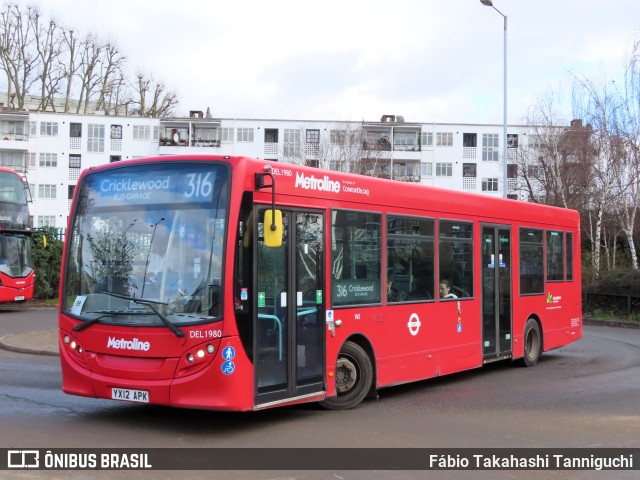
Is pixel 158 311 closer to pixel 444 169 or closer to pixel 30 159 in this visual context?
pixel 444 169

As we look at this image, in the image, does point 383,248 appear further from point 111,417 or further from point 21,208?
point 21,208

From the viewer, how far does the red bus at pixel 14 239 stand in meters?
26.5

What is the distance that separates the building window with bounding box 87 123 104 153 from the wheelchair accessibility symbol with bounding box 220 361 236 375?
65.9 metres

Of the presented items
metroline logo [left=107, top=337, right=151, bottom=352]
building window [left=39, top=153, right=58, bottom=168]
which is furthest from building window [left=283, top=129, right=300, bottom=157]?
metroline logo [left=107, top=337, right=151, bottom=352]

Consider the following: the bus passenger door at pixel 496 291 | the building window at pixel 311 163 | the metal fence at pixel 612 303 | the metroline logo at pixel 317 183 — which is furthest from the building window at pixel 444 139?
the metroline logo at pixel 317 183

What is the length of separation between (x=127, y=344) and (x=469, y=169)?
67.0 metres

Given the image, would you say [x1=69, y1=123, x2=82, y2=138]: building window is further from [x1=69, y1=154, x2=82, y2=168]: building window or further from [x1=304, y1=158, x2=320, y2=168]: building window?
[x1=304, y1=158, x2=320, y2=168]: building window

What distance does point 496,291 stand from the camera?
41.7ft

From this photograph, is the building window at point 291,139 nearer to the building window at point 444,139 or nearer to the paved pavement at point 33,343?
the building window at point 444,139

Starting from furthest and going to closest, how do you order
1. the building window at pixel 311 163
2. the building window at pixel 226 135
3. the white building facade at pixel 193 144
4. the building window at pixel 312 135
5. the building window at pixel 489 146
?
1. the building window at pixel 489 146
2. the building window at pixel 226 135
3. the white building facade at pixel 193 144
4. the building window at pixel 312 135
5. the building window at pixel 311 163

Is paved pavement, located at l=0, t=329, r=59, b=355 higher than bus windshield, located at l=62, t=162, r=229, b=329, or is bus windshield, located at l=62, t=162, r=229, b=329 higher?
bus windshield, located at l=62, t=162, r=229, b=329

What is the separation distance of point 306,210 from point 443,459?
331 centimetres

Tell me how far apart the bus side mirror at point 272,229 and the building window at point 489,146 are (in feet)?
219

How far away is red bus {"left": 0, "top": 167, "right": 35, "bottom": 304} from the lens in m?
26.5
